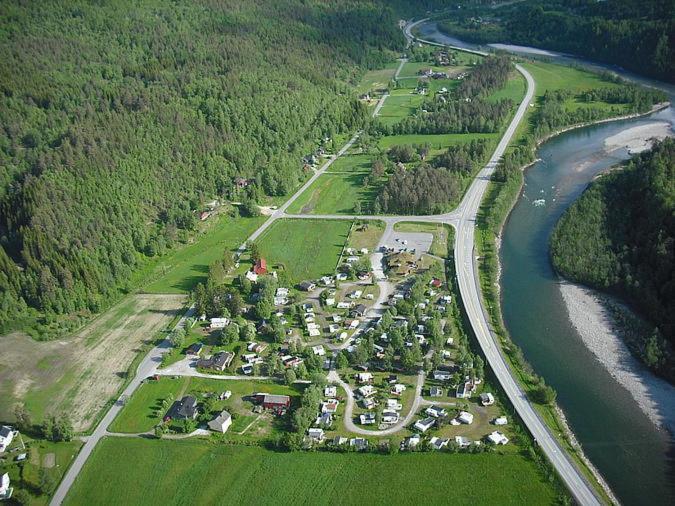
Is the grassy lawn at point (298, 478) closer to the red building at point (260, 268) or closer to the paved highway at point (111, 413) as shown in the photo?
the paved highway at point (111, 413)

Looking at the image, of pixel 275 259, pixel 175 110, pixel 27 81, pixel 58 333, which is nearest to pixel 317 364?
pixel 275 259

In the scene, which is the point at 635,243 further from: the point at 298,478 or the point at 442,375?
the point at 298,478

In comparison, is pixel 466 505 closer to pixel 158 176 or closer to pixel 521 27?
pixel 158 176

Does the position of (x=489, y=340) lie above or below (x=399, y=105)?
below

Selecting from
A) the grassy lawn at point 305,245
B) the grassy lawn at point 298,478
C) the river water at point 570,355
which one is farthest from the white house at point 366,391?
the grassy lawn at point 305,245

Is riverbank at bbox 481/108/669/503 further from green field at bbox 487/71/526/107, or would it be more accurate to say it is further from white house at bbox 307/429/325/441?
green field at bbox 487/71/526/107

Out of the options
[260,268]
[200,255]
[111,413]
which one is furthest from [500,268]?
[111,413]

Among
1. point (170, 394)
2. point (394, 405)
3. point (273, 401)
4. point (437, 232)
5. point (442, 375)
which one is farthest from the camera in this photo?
point (437, 232)
